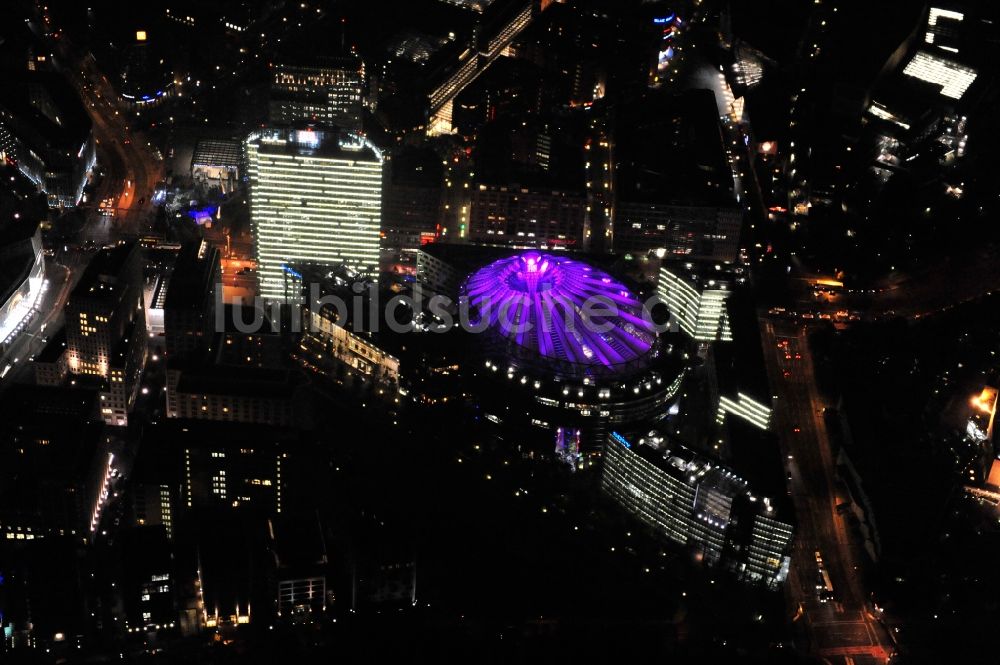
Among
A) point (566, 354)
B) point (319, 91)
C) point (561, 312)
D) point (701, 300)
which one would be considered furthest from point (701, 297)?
point (319, 91)

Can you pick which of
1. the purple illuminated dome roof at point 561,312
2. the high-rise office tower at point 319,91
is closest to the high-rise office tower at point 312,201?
the purple illuminated dome roof at point 561,312

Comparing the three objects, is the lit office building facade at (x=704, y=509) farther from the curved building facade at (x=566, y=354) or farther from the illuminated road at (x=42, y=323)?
the illuminated road at (x=42, y=323)

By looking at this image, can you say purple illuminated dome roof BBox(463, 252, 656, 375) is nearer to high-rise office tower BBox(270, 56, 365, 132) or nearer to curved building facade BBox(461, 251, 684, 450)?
curved building facade BBox(461, 251, 684, 450)

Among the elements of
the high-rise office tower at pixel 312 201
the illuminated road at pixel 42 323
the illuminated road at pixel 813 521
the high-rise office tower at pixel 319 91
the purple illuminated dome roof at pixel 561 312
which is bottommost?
the illuminated road at pixel 813 521

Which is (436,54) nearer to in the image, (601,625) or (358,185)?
(358,185)

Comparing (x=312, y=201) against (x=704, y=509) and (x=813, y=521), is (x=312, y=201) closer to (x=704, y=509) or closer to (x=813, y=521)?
(x=704, y=509)

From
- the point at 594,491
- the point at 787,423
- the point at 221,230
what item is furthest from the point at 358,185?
the point at 787,423
